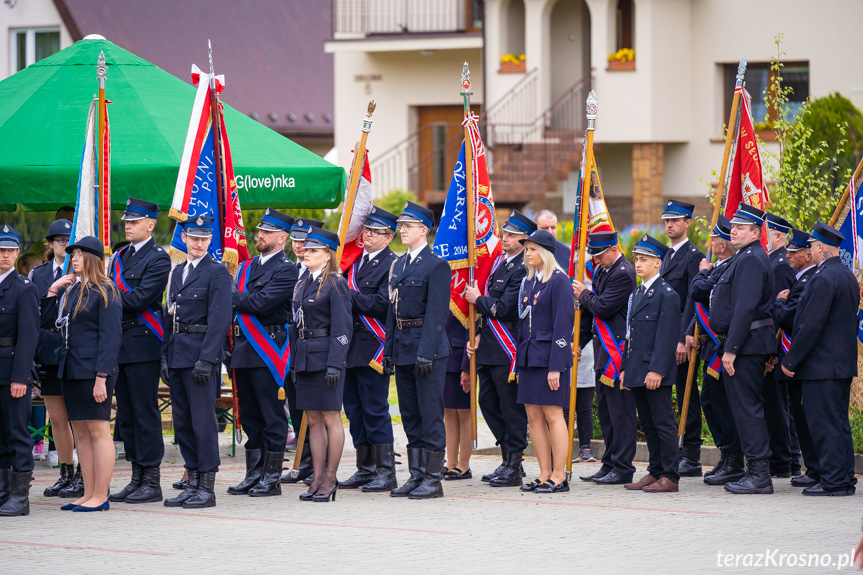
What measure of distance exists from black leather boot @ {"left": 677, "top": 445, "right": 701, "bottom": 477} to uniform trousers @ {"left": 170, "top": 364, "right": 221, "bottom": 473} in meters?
4.04

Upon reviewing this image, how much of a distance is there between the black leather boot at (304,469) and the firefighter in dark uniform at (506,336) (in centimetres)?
147

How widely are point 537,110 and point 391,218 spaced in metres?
18.6

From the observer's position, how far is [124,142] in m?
12.1

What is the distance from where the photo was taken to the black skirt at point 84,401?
31.4 ft

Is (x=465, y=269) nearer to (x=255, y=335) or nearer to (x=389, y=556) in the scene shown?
(x=255, y=335)

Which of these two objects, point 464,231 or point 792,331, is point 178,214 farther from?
point 792,331

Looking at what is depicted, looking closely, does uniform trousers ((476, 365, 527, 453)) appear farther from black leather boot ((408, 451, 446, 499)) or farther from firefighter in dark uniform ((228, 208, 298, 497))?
firefighter in dark uniform ((228, 208, 298, 497))

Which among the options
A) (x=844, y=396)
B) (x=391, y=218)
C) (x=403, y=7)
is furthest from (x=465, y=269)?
(x=403, y=7)

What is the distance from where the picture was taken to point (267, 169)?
12.5 metres

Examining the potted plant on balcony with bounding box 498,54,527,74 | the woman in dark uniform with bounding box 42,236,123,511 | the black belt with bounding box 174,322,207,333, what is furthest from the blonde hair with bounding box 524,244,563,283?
the potted plant on balcony with bounding box 498,54,527,74

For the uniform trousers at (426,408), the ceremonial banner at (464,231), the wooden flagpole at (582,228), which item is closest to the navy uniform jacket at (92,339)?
the uniform trousers at (426,408)

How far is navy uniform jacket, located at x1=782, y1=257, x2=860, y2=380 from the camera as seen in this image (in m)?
10.2

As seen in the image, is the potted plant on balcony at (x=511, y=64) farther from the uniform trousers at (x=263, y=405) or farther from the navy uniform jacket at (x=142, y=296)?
the navy uniform jacket at (x=142, y=296)

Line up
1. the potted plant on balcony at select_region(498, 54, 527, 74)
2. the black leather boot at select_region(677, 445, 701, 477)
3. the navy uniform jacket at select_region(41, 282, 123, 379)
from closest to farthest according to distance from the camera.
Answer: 1. the navy uniform jacket at select_region(41, 282, 123, 379)
2. the black leather boot at select_region(677, 445, 701, 477)
3. the potted plant on balcony at select_region(498, 54, 527, 74)
